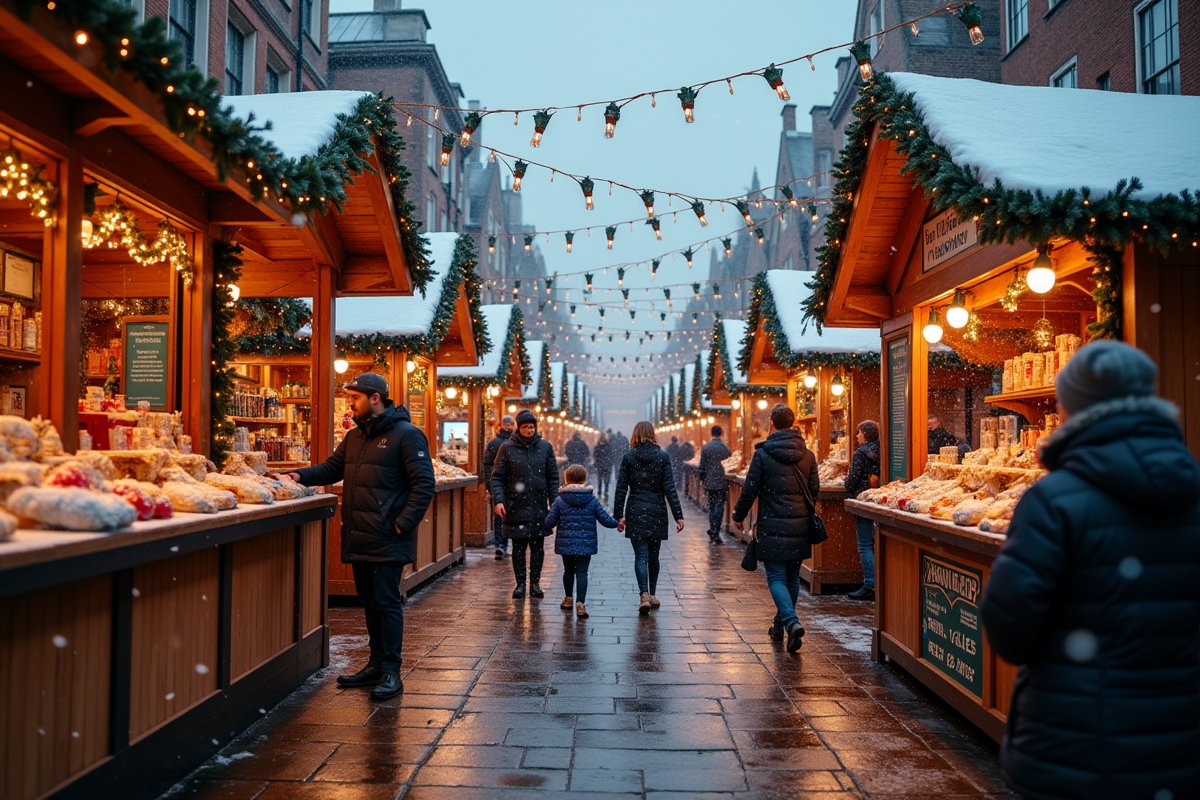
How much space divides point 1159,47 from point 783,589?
12.1 m

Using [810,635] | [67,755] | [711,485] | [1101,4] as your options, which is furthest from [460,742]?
[1101,4]

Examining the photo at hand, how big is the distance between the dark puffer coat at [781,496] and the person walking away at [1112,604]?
15.3ft

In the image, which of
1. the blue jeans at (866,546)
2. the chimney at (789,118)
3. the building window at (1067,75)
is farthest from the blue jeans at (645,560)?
the chimney at (789,118)

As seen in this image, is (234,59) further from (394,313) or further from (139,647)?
(139,647)

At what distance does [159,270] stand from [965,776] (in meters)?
6.43

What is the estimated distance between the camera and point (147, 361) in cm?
604

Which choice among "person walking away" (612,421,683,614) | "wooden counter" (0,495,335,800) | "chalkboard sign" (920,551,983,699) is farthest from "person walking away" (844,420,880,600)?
"wooden counter" (0,495,335,800)

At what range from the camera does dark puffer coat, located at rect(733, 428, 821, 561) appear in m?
7.15

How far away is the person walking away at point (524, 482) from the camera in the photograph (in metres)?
9.09

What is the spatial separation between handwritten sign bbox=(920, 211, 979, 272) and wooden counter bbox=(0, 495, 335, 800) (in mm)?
4686

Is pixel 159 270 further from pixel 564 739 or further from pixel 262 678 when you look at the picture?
pixel 564 739

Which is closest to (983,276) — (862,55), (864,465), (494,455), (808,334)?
(862,55)

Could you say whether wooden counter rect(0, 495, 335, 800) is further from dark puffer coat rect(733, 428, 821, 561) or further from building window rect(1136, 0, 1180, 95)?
building window rect(1136, 0, 1180, 95)

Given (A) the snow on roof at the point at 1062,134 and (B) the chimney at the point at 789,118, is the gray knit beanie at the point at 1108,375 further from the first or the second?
(B) the chimney at the point at 789,118
